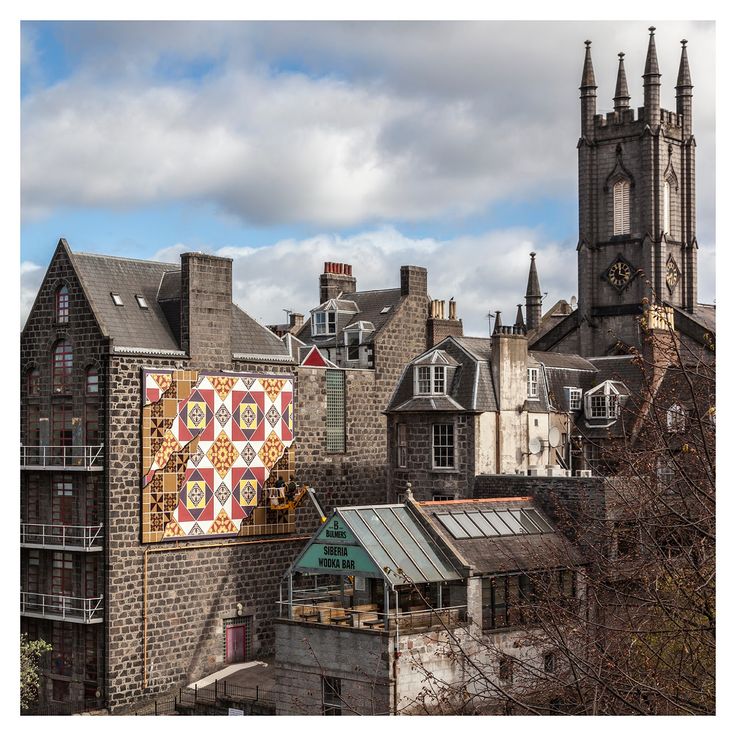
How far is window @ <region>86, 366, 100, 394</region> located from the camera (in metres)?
40.8

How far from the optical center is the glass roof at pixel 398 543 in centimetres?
3469

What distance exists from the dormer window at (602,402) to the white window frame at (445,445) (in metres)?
7.56

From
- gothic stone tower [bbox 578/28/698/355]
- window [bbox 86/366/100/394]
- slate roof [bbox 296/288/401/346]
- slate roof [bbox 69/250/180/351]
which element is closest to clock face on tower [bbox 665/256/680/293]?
gothic stone tower [bbox 578/28/698/355]

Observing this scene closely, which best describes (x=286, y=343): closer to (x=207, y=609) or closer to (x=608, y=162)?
(x=207, y=609)

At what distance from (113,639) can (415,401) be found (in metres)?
13.8

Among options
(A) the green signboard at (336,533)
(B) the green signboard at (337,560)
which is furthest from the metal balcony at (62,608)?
(A) the green signboard at (336,533)

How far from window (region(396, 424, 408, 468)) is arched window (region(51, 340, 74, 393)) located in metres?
12.2

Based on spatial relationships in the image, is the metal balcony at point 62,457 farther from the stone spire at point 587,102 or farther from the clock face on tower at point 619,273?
the stone spire at point 587,102

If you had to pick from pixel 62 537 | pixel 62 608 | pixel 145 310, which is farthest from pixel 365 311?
pixel 62 608

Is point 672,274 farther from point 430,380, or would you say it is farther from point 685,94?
point 430,380

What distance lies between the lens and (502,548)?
37281 mm

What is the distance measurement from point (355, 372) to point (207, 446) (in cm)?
A: 899

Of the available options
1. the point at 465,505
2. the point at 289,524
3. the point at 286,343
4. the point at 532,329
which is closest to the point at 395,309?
the point at 286,343

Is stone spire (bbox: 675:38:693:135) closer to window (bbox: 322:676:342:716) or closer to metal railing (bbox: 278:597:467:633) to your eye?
metal railing (bbox: 278:597:467:633)
